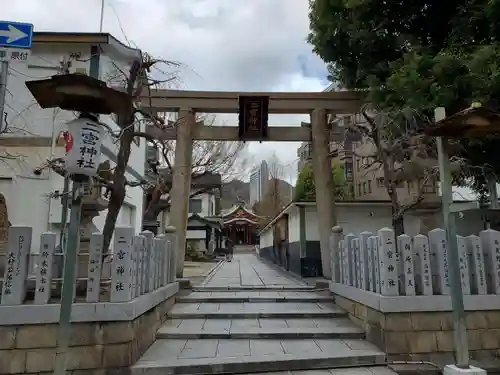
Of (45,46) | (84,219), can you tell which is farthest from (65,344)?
(45,46)

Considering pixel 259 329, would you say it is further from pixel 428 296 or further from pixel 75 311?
pixel 75 311

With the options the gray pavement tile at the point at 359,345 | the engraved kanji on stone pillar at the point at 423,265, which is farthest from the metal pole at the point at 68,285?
the engraved kanji on stone pillar at the point at 423,265

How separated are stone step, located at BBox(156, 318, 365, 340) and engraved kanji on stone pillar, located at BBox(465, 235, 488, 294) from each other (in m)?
1.71

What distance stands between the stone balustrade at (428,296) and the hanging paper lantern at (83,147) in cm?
378

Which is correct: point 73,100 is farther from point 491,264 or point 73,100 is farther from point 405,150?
point 405,150

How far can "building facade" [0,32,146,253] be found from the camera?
9.92 meters

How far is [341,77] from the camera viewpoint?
9.80 meters

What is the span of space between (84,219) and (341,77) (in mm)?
7102

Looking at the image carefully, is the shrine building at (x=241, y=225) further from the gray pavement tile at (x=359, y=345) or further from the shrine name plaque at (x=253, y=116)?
the gray pavement tile at (x=359, y=345)

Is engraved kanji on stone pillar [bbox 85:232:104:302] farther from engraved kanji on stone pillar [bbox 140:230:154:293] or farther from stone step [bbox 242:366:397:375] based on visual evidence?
stone step [bbox 242:366:397:375]

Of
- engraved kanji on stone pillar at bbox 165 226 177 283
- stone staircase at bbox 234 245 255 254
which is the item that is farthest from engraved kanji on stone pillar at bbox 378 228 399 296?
stone staircase at bbox 234 245 255 254

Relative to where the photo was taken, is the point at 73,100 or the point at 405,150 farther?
the point at 405,150

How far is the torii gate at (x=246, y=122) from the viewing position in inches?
370

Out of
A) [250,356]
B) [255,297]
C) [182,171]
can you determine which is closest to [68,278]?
[250,356]
